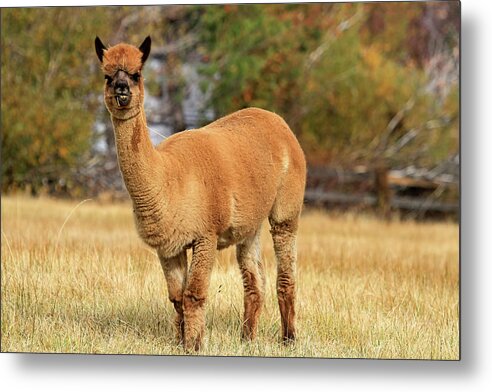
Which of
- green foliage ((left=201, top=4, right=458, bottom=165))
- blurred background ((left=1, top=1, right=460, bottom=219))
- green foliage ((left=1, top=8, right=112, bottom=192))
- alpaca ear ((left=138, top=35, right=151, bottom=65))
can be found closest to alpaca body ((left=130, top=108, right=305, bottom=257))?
alpaca ear ((left=138, top=35, right=151, bottom=65))

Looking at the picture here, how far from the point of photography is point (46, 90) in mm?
10883

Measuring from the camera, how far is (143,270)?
6.93 metres

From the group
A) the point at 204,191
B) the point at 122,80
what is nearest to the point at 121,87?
the point at 122,80

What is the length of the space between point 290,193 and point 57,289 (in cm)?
157

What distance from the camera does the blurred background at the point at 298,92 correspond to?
1120 centimetres

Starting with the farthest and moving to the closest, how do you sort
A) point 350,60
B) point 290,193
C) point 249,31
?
point 350,60 → point 249,31 → point 290,193

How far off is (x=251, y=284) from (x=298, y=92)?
7786mm

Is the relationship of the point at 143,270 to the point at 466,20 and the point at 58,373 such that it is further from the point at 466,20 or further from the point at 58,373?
the point at 466,20

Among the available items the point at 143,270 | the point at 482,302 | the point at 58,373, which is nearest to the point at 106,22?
the point at 143,270

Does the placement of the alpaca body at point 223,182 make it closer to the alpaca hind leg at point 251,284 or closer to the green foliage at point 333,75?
the alpaca hind leg at point 251,284

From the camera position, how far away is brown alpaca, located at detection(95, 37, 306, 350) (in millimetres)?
5215

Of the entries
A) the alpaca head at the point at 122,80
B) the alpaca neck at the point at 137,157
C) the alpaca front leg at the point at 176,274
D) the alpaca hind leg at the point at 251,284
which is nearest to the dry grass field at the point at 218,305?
the alpaca hind leg at the point at 251,284

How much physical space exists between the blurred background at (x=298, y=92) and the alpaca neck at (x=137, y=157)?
5.66m

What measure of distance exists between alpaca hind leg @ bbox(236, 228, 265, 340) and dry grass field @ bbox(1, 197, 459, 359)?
85mm
